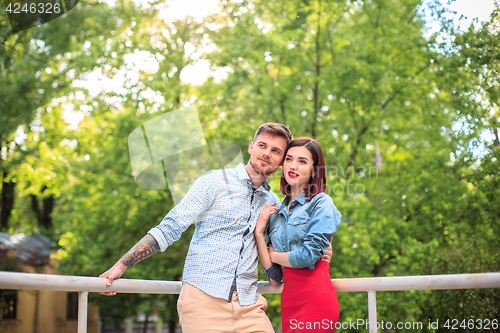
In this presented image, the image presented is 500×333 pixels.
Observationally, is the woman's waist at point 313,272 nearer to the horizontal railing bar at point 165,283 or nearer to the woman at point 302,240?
the woman at point 302,240

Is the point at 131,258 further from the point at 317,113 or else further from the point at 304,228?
the point at 317,113

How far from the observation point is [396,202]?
7.12m

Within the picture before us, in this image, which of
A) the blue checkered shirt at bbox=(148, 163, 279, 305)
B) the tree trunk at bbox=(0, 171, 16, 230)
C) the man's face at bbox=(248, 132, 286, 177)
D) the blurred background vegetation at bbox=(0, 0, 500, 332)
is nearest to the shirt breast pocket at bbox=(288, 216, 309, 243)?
the blue checkered shirt at bbox=(148, 163, 279, 305)

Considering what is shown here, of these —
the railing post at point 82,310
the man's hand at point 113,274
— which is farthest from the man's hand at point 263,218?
the railing post at point 82,310

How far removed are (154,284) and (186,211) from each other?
377mm

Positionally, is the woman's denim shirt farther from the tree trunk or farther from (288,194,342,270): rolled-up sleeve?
the tree trunk

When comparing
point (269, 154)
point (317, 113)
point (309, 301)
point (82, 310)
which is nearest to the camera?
point (82, 310)

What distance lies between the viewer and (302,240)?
188 cm

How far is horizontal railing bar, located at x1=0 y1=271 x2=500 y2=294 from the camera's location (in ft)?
4.64

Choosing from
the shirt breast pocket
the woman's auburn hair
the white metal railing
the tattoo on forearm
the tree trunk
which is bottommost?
the white metal railing

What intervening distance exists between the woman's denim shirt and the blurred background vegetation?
3.91m

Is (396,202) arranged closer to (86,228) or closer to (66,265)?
(86,228)

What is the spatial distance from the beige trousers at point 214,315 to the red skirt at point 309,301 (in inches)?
6.9

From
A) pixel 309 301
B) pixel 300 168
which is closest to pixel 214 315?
pixel 309 301
